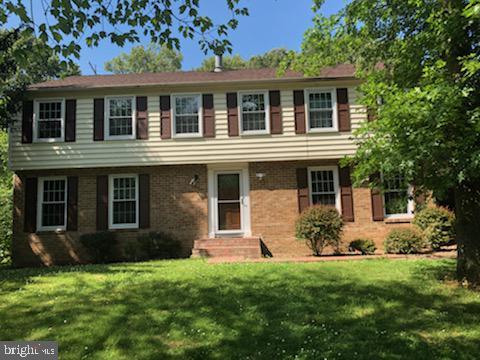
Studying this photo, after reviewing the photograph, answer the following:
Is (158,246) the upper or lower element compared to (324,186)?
lower

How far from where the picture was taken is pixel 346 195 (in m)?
12.9

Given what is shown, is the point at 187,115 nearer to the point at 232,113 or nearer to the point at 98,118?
the point at 232,113

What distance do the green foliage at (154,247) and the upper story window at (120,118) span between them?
3.42 m

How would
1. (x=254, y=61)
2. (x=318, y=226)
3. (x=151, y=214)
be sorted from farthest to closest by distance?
(x=254, y=61), (x=151, y=214), (x=318, y=226)

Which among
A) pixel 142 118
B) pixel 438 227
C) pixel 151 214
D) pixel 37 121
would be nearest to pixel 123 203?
pixel 151 214

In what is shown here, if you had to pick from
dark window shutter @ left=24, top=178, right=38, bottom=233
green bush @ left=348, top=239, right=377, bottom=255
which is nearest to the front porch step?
green bush @ left=348, top=239, right=377, bottom=255

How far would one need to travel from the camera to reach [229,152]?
511 inches

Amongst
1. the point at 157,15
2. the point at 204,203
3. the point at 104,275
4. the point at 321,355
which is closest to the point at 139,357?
the point at 321,355

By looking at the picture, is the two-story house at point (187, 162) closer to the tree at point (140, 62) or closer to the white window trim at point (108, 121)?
the white window trim at point (108, 121)

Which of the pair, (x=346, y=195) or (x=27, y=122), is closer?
(x=346, y=195)

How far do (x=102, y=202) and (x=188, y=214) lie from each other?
2.90 m

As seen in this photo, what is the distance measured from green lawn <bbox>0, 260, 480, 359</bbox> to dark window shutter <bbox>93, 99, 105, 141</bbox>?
612 cm

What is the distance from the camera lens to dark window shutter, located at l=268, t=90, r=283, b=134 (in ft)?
42.8

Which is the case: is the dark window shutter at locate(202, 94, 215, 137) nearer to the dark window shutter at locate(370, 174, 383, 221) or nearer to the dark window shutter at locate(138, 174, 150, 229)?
the dark window shutter at locate(138, 174, 150, 229)
